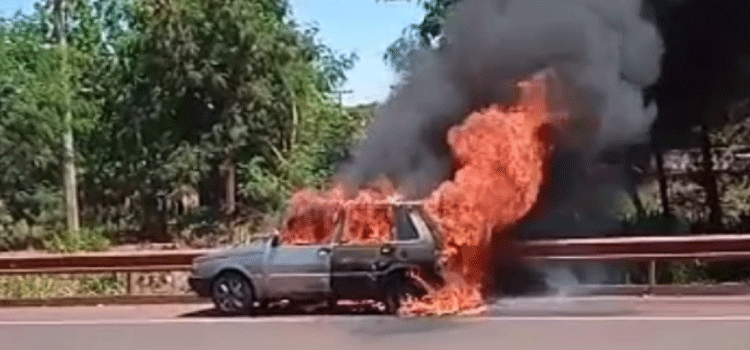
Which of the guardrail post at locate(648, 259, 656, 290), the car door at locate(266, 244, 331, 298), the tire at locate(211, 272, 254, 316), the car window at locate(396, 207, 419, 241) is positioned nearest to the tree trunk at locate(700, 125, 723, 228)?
the guardrail post at locate(648, 259, 656, 290)

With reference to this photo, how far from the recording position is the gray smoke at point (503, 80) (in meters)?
14.0

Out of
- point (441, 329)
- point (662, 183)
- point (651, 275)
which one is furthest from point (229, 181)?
point (441, 329)

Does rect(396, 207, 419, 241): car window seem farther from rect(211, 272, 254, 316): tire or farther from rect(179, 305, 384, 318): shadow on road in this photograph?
rect(211, 272, 254, 316): tire

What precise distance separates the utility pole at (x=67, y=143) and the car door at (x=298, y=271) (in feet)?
60.4

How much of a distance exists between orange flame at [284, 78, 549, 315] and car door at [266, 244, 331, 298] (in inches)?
7.3

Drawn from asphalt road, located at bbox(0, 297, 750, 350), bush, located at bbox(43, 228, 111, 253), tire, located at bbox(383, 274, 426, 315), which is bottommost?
asphalt road, located at bbox(0, 297, 750, 350)

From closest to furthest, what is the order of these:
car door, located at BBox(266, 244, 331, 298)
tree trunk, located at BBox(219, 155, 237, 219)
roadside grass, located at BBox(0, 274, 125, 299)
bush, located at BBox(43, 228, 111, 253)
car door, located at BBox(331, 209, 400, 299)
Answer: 1. car door, located at BBox(331, 209, 400, 299)
2. car door, located at BBox(266, 244, 331, 298)
3. roadside grass, located at BBox(0, 274, 125, 299)
4. bush, located at BBox(43, 228, 111, 253)
5. tree trunk, located at BBox(219, 155, 237, 219)

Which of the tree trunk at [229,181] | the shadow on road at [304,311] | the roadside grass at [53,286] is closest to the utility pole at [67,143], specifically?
the tree trunk at [229,181]

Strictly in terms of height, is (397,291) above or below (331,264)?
below

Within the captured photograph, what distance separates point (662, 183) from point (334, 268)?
854cm

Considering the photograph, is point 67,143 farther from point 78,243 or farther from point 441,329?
point 441,329

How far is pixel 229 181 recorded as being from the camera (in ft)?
116

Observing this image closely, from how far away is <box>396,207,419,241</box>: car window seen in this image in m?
12.8

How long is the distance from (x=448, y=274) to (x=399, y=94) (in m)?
3.05
